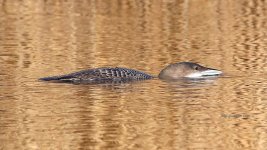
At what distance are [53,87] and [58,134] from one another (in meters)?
3.63

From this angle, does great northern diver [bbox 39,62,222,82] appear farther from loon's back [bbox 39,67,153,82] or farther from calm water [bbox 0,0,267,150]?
calm water [bbox 0,0,267,150]

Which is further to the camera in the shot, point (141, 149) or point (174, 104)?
point (174, 104)

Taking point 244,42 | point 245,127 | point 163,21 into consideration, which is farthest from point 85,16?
point 245,127

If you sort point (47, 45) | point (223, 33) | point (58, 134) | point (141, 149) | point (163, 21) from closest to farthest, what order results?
point (141, 149) → point (58, 134) → point (47, 45) → point (223, 33) → point (163, 21)

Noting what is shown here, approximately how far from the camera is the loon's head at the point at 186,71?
57.5 feet

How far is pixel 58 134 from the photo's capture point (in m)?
12.7

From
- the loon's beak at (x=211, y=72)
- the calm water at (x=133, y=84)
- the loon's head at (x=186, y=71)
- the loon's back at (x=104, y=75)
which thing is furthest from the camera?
the loon's beak at (x=211, y=72)

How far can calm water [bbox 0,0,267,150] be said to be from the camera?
12.6 meters

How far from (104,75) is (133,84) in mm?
515

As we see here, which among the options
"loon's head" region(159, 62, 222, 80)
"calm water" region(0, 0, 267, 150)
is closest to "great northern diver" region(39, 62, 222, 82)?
"loon's head" region(159, 62, 222, 80)

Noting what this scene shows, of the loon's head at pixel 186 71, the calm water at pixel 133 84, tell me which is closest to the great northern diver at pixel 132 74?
the loon's head at pixel 186 71

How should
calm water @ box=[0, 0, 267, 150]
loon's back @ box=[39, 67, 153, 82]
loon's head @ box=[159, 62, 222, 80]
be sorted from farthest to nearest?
1. loon's head @ box=[159, 62, 222, 80]
2. loon's back @ box=[39, 67, 153, 82]
3. calm water @ box=[0, 0, 267, 150]

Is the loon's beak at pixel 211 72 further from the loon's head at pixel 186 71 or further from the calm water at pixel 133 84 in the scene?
the calm water at pixel 133 84

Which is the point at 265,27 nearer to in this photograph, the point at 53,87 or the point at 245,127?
the point at 53,87
